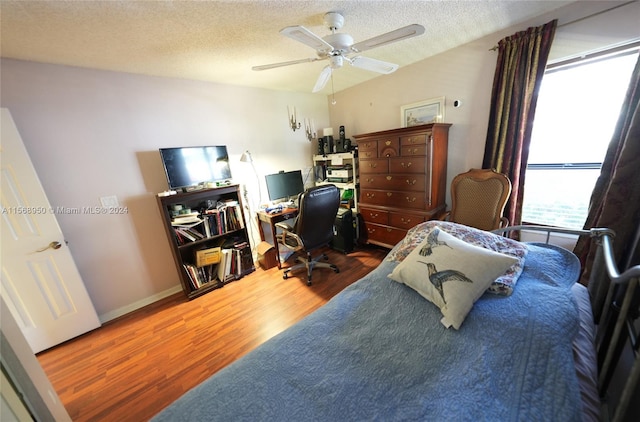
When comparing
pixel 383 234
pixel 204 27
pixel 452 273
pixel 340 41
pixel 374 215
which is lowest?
pixel 383 234

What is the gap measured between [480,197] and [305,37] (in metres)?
2.12

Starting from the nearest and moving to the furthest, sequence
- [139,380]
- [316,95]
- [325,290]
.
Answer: [139,380], [325,290], [316,95]

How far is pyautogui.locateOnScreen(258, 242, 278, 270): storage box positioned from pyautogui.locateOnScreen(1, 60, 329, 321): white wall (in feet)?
3.22

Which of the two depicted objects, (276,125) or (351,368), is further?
(276,125)

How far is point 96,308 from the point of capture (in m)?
2.15

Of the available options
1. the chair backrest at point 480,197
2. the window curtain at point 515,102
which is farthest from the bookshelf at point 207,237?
the window curtain at point 515,102

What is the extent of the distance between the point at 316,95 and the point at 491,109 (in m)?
2.40

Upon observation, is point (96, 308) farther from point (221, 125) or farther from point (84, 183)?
point (221, 125)

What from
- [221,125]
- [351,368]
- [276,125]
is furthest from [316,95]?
[351,368]

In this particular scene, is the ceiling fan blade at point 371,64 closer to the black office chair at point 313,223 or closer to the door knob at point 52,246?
the black office chair at point 313,223

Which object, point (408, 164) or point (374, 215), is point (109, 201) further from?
point (408, 164)

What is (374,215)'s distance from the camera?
291 centimetres

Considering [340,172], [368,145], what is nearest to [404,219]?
[368,145]

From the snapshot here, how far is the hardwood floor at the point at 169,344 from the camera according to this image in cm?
146
